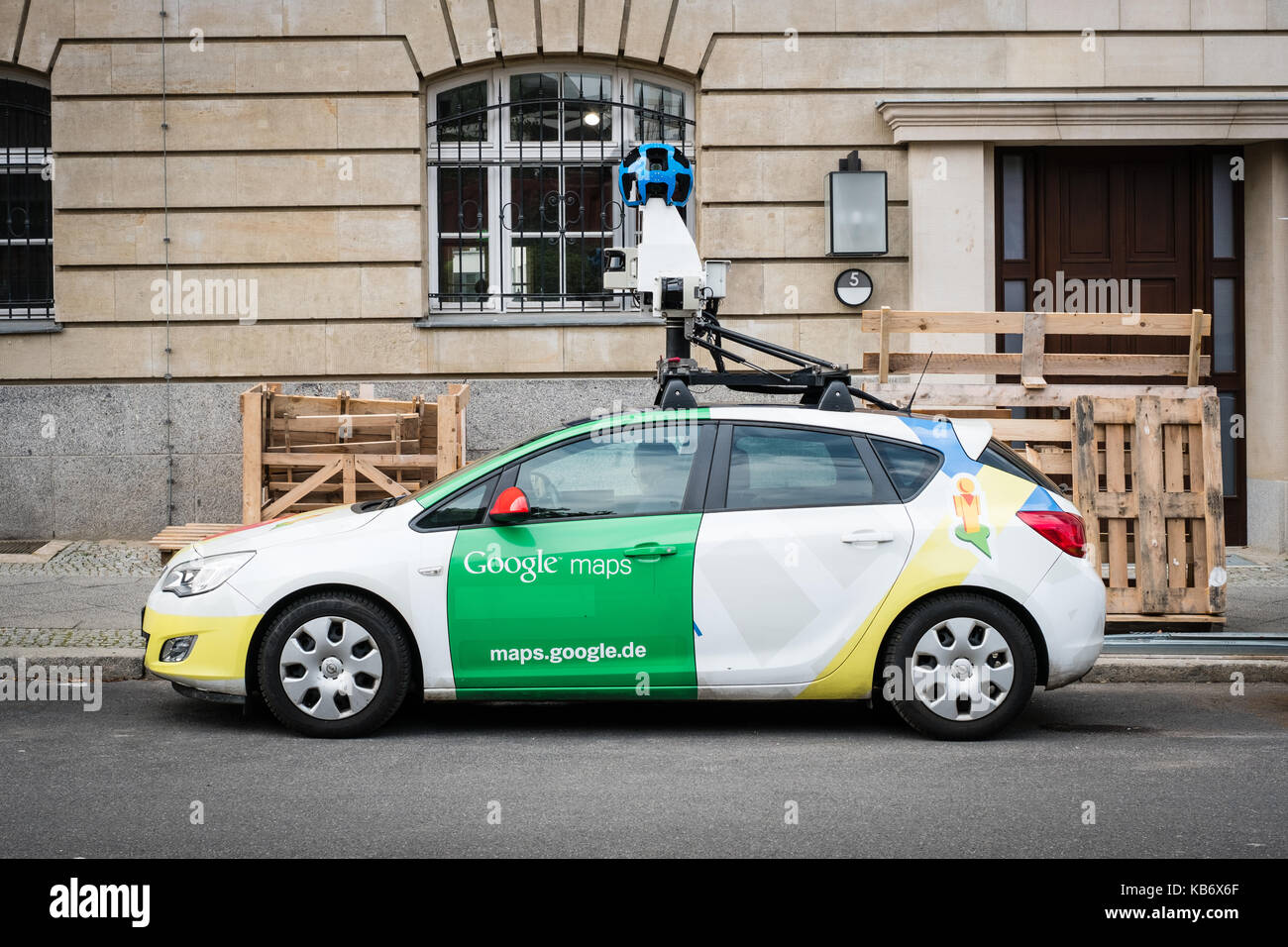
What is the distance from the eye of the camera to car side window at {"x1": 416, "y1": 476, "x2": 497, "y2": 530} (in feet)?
21.4

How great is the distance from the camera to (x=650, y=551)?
20.9ft

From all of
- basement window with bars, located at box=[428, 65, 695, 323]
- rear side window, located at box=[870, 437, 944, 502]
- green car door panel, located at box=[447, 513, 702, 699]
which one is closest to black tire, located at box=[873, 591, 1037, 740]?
rear side window, located at box=[870, 437, 944, 502]

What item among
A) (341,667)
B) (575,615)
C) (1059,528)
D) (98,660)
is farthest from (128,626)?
(1059,528)

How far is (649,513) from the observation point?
650cm

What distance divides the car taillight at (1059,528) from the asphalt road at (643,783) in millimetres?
885

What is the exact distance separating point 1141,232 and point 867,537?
26.2ft

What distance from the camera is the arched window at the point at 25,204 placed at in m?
13.1

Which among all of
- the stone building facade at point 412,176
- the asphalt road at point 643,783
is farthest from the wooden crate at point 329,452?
the asphalt road at point 643,783

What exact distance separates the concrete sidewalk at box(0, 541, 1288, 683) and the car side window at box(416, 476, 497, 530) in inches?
97.2

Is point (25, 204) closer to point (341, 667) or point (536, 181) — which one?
point (536, 181)

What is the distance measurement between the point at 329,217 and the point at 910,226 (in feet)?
17.0

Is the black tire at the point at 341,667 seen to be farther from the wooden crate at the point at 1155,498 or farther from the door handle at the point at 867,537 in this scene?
the wooden crate at the point at 1155,498
